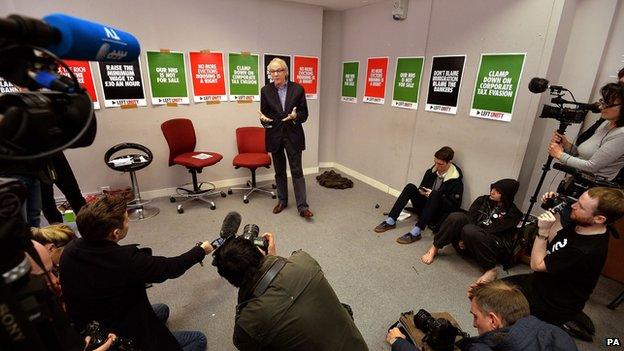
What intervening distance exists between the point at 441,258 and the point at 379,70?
2.53m

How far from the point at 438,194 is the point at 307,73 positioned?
2.58 meters

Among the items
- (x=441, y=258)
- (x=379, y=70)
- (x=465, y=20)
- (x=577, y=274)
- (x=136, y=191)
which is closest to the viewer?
(x=577, y=274)

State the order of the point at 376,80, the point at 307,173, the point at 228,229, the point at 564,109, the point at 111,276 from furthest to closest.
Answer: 1. the point at 307,173
2. the point at 376,80
3. the point at 564,109
4. the point at 228,229
5. the point at 111,276

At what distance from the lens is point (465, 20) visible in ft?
9.48

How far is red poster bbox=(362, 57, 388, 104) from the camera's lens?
152 inches

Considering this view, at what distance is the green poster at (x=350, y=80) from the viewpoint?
436 cm

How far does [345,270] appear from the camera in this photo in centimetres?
244

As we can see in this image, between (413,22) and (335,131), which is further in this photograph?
(335,131)

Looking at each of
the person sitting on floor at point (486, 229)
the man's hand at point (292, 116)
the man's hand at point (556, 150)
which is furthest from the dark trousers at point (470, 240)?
the man's hand at point (292, 116)

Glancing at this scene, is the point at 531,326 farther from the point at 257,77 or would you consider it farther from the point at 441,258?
the point at 257,77

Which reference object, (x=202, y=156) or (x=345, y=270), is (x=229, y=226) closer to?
(x=345, y=270)

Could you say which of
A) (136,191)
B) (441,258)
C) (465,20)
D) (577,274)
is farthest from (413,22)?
(136,191)

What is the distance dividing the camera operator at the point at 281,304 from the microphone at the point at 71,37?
0.73m

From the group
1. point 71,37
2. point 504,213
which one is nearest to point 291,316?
point 71,37
